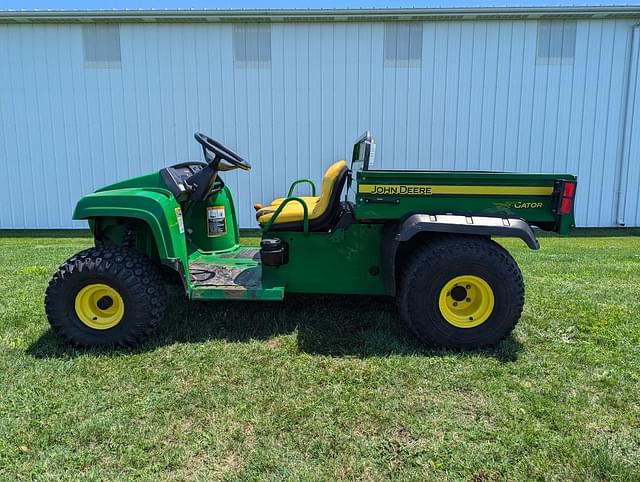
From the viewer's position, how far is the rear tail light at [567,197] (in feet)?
10.7

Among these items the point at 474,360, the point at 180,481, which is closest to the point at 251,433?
the point at 180,481

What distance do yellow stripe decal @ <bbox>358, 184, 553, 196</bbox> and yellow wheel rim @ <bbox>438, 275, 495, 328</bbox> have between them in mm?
607

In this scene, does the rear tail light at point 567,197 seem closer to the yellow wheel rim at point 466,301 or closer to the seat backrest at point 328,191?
the yellow wheel rim at point 466,301

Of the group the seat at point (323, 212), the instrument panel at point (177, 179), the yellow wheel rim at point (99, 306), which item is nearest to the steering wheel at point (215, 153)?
the instrument panel at point (177, 179)

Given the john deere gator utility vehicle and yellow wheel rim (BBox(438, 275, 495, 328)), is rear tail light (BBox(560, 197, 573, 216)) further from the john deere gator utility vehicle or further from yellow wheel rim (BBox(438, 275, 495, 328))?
yellow wheel rim (BBox(438, 275, 495, 328))

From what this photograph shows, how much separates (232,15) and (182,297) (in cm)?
703

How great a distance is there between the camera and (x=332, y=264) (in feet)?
12.2

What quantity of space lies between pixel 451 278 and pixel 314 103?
288 inches

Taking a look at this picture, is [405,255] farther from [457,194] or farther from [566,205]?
[566,205]

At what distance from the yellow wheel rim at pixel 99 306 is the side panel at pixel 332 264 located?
1.08 metres

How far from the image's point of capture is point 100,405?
8.64 feet

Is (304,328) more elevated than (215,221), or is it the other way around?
(215,221)

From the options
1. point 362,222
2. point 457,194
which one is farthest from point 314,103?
point 457,194

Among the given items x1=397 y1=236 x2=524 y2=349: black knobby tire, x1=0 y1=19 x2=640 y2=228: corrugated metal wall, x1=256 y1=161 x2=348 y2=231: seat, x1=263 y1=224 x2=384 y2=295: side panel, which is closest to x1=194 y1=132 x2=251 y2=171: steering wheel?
x1=256 y1=161 x2=348 y2=231: seat
